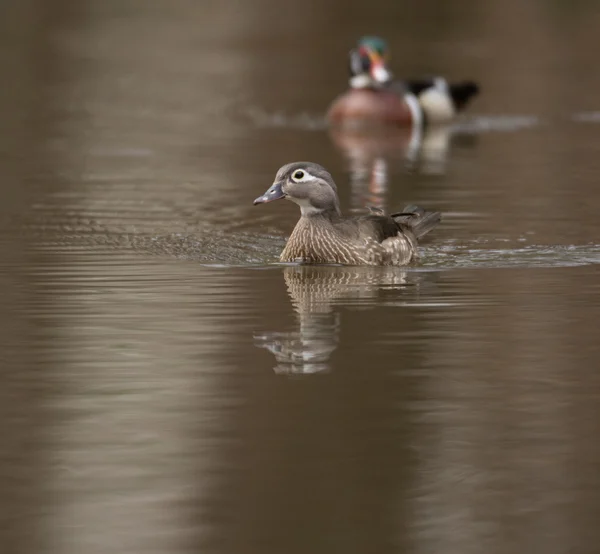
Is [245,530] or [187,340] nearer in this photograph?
[245,530]

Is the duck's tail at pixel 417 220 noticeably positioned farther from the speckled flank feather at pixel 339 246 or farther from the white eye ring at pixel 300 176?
the white eye ring at pixel 300 176

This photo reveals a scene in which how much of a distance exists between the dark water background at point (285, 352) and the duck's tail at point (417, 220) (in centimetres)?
21

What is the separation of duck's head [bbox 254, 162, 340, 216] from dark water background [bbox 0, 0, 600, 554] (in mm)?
539

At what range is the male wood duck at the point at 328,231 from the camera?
42.4 feet

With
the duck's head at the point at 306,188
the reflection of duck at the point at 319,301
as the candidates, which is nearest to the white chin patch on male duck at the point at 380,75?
the duck's head at the point at 306,188

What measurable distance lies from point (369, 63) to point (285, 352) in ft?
58.2

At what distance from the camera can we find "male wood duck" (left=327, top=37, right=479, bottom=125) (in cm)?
2592

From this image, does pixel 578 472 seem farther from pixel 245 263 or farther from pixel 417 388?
pixel 245 263

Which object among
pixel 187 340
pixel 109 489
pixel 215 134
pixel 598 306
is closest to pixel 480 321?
pixel 598 306

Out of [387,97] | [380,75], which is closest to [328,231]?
[387,97]

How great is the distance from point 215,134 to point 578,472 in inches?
700

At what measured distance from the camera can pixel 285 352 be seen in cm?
959

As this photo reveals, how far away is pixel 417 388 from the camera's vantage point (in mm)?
8648

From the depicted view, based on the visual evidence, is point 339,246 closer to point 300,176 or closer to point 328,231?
point 328,231
